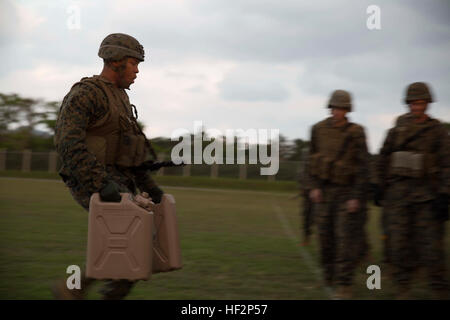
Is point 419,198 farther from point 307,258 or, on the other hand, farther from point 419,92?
point 307,258

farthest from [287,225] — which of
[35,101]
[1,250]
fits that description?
[35,101]

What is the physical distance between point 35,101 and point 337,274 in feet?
169

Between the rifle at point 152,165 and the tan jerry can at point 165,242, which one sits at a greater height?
the rifle at point 152,165

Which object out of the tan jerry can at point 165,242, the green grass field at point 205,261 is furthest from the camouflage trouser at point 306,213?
the tan jerry can at point 165,242

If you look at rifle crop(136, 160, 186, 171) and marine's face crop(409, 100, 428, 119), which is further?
marine's face crop(409, 100, 428, 119)

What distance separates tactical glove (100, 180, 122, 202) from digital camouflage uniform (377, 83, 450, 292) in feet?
10.3

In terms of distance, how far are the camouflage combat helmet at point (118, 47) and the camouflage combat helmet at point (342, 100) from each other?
2.65 metres

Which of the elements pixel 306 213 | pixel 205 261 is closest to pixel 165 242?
pixel 205 261

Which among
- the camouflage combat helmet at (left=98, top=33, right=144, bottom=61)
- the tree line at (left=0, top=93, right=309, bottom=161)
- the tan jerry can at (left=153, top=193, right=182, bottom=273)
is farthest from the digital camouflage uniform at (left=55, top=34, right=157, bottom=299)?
the tree line at (left=0, top=93, right=309, bottom=161)

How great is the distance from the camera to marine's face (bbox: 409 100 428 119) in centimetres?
561

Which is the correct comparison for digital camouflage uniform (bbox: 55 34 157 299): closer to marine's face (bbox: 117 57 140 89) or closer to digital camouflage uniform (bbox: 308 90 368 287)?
marine's face (bbox: 117 57 140 89)

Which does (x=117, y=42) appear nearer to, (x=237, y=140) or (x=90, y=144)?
(x=90, y=144)

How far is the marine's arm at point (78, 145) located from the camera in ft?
11.6

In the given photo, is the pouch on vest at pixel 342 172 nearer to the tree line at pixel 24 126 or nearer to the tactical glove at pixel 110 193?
the tactical glove at pixel 110 193
